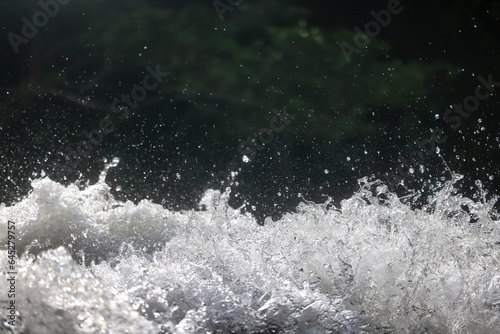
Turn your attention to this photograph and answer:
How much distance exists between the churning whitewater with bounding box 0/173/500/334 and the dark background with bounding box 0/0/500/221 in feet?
13.2

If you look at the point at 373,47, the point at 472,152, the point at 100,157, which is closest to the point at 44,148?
the point at 100,157

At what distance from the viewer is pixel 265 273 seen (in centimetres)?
212

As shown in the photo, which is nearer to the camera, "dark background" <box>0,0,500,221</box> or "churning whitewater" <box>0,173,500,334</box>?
"churning whitewater" <box>0,173,500,334</box>

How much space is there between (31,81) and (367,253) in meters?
6.34

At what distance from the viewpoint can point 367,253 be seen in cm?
242

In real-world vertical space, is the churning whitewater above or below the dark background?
below

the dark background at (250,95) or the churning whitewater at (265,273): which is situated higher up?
the dark background at (250,95)

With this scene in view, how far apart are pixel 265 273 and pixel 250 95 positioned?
6.15 m

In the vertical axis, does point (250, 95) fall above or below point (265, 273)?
above

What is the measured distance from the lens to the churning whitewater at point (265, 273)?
174 centimetres

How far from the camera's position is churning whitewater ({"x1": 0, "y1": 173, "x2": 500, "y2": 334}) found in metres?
1.74

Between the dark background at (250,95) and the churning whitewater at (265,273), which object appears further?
the dark background at (250,95)

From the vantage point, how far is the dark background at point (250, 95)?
7457 mm

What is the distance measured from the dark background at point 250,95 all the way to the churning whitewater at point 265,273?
4.02 metres
